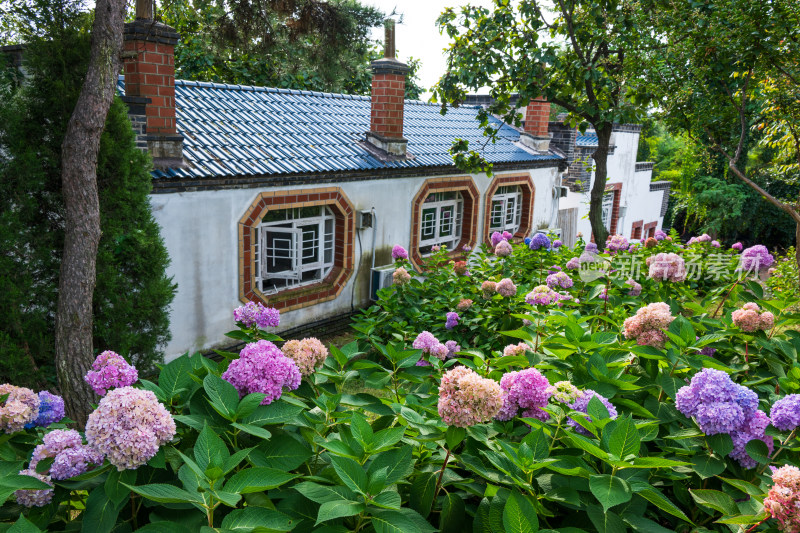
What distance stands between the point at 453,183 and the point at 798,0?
19.8 feet

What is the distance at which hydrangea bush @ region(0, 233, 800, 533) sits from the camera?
140cm

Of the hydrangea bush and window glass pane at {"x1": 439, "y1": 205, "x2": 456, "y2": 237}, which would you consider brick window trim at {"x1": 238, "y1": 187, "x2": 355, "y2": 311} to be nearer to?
window glass pane at {"x1": 439, "y1": 205, "x2": 456, "y2": 237}

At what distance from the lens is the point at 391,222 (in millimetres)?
10164

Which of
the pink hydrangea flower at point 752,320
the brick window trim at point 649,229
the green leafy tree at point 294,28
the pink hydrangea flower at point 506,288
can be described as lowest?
the brick window trim at point 649,229

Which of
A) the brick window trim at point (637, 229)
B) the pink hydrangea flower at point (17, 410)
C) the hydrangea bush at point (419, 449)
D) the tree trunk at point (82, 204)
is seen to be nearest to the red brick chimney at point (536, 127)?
the brick window trim at point (637, 229)

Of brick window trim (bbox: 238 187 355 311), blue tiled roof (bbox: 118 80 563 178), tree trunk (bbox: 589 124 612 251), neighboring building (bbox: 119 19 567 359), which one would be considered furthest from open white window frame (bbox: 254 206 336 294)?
tree trunk (bbox: 589 124 612 251)

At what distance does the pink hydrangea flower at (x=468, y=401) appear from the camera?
5.32 feet

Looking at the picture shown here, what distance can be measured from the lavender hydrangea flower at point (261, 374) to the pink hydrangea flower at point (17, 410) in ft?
2.01

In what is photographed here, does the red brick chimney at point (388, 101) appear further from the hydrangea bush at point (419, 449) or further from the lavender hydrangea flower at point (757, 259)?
the hydrangea bush at point (419, 449)

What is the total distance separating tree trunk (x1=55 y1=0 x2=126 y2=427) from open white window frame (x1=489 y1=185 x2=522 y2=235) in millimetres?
8787

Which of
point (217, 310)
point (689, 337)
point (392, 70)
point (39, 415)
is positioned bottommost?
point (217, 310)

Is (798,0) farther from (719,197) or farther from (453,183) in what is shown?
(719,197)

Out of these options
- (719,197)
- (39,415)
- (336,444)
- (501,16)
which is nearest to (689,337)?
(336,444)

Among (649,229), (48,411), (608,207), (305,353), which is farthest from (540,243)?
(649,229)
